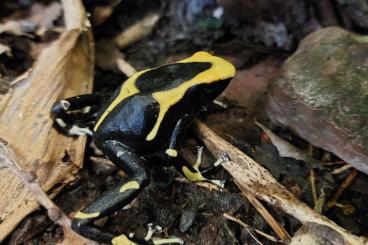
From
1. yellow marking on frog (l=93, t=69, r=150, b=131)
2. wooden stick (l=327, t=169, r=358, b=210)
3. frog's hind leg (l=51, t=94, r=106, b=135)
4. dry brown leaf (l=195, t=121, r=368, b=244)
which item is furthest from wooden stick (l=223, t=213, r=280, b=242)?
frog's hind leg (l=51, t=94, r=106, b=135)

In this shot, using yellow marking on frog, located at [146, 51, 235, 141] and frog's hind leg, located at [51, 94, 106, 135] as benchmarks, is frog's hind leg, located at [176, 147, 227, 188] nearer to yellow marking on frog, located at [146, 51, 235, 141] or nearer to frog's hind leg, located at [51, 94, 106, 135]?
yellow marking on frog, located at [146, 51, 235, 141]

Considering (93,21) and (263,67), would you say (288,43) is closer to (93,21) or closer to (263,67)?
(263,67)

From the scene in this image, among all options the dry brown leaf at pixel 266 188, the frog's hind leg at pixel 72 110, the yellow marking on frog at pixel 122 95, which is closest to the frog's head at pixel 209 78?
the dry brown leaf at pixel 266 188

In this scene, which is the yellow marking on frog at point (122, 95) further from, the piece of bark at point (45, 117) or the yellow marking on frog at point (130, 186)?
the yellow marking on frog at point (130, 186)

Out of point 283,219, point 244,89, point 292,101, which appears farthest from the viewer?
point 244,89

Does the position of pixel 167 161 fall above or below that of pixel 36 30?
below

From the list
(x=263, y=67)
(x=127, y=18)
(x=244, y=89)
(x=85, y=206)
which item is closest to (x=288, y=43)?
(x=263, y=67)
